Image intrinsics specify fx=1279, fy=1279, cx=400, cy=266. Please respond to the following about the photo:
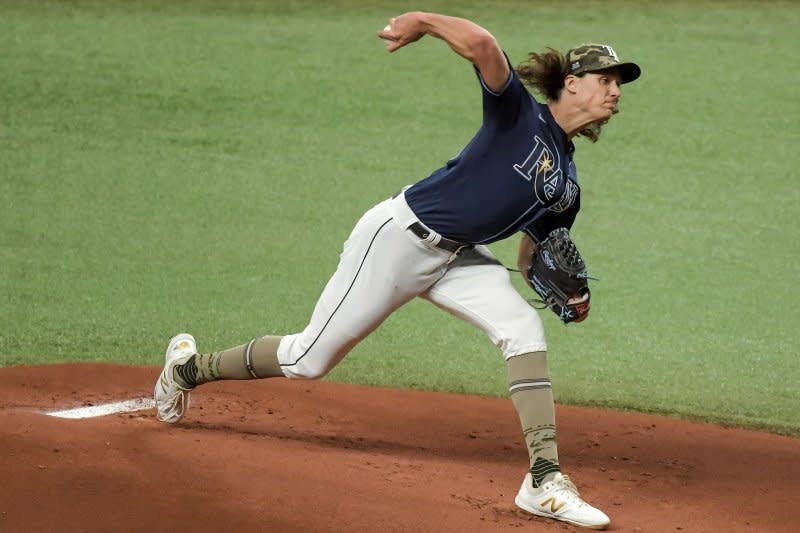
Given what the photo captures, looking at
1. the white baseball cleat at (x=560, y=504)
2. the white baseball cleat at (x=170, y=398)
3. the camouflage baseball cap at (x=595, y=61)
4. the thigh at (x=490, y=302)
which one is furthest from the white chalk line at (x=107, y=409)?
the camouflage baseball cap at (x=595, y=61)

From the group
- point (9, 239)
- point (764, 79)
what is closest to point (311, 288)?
point (9, 239)

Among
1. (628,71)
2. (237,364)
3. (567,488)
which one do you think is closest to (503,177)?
(628,71)

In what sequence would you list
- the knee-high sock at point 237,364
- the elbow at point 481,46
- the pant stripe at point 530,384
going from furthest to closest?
the knee-high sock at point 237,364, the pant stripe at point 530,384, the elbow at point 481,46

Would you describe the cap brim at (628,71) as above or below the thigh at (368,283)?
above

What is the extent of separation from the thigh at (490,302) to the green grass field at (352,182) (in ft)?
4.85

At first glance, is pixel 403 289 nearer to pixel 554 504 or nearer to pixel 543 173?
pixel 543 173

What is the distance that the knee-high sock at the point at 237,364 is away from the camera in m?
4.70

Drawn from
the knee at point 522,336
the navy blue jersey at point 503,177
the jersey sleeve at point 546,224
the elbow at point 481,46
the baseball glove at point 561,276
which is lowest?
the knee at point 522,336

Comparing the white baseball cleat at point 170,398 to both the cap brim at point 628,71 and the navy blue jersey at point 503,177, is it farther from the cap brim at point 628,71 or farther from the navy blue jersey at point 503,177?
the cap brim at point 628,71

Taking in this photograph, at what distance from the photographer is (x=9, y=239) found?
7.38 m

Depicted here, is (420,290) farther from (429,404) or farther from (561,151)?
(429,404)

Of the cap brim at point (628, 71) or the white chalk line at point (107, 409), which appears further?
the white chalk line at point (107, 409)

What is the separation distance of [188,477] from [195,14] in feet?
27.1

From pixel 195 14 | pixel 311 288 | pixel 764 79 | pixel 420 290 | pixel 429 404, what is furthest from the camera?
pixel 195 14
